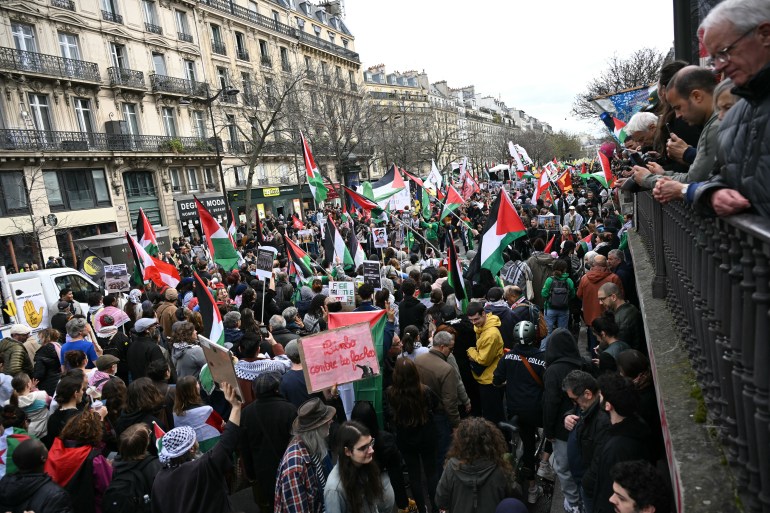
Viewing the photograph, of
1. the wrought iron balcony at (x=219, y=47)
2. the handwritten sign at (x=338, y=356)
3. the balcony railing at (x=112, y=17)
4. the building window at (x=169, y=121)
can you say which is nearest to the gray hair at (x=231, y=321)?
the handwritten sign at (x=338, y=356)

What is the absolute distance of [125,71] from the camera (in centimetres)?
3042

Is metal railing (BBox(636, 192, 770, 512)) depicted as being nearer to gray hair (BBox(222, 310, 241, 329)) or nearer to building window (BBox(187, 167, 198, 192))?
gray hair (BBox(222, 310, 241, 329))

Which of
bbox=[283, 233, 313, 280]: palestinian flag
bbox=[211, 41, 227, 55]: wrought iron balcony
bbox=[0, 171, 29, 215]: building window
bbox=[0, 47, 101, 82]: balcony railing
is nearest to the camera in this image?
bbox=[283, 233, 313, 280]: palestinian flag

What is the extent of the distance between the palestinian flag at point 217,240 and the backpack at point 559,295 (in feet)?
22.2

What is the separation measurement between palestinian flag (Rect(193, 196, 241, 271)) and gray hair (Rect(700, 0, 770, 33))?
9941 mm

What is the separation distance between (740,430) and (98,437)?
14.5 ft

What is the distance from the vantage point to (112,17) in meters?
29.9

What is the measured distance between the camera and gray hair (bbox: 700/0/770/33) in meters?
1.83

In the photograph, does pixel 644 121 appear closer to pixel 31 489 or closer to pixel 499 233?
pixel 499 233

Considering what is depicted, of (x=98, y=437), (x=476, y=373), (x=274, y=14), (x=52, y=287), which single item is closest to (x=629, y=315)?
(x=476, y=373)

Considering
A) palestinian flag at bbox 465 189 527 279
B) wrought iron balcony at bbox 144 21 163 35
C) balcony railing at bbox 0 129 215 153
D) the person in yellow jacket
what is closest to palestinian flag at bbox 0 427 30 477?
the person in yellow jacket

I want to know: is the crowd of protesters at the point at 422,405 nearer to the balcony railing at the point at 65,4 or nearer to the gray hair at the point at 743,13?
the gray hair at the point at 743,13

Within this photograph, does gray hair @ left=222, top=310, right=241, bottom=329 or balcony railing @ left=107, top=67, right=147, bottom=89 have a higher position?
balcony railing @ left=107, top=67, right=147, bottom=89

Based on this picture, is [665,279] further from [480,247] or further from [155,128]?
[155,128]
